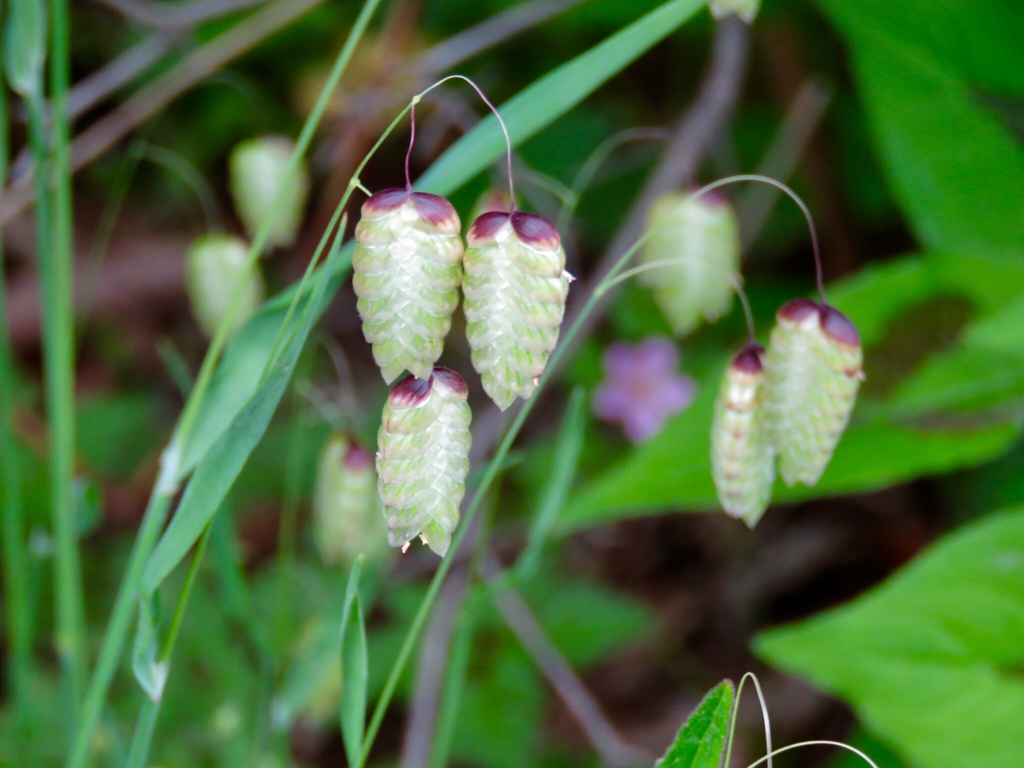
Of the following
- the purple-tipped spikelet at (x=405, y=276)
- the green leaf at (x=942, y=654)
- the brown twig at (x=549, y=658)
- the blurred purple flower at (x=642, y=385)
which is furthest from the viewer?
the blurred purple flower at (x=642, y=385)

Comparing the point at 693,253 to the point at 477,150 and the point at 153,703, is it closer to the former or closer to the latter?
the point at 477,150

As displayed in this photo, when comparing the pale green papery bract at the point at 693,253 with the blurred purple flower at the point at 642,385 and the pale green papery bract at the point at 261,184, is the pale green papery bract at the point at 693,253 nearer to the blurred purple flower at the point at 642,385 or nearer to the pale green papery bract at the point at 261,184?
the pale green papery bract at the point at 261,184

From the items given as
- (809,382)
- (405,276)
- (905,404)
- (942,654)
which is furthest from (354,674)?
(905,404)

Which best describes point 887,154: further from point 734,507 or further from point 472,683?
point 472,683

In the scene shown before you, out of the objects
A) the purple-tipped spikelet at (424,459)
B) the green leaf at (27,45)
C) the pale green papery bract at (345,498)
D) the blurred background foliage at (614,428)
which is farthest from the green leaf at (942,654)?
the green leaf at (27,45)

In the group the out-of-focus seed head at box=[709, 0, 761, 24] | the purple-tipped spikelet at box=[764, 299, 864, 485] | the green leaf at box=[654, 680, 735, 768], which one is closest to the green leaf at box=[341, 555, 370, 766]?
the green leaf at box=[654, 680, 735, 768]
